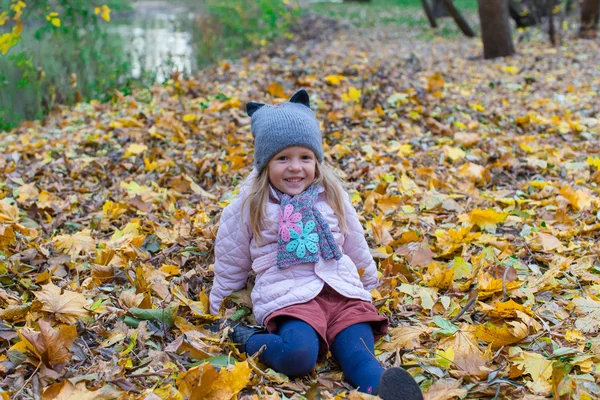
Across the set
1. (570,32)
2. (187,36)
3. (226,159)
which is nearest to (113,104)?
(226,159)

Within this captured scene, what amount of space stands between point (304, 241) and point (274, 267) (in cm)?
17

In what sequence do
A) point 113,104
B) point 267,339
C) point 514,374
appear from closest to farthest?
1. point 514,374
2. point 267,339
3. point 113,104

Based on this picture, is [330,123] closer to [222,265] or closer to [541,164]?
[541,164]

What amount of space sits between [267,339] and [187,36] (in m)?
11.0

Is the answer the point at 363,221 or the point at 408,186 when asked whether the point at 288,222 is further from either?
the point at 408,186

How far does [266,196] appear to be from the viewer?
2.60 m

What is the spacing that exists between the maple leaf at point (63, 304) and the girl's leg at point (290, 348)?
28.0 inches

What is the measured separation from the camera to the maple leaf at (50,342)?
207cm

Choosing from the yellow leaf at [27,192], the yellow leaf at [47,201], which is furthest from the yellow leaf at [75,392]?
the yellow leaf at [27,192]

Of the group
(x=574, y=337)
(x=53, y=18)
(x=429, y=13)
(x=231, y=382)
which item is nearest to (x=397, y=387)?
(x=231, y=382)

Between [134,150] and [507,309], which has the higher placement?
[134,150]

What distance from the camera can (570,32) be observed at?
10.9 metres

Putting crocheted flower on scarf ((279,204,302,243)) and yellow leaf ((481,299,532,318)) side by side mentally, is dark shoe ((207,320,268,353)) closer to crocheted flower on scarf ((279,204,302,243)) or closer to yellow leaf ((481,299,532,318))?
crocheted flower on scarf ((279,204,302,243))

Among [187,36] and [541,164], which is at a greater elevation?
[187,36]
